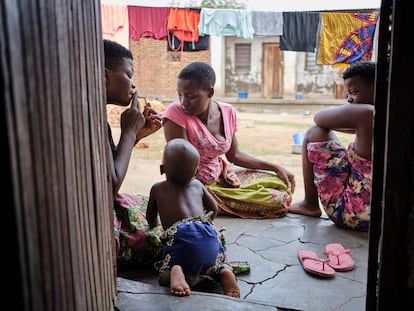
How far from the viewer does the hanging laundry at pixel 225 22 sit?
6871mm

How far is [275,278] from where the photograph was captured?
2564 millimetres

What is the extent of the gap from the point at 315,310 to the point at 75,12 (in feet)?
5.82

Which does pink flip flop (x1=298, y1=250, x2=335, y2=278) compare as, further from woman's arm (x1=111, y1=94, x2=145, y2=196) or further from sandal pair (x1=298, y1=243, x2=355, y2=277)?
woman's arm (x1=111, y1=94, x2=145, y2=196)

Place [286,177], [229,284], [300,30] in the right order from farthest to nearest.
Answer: [300,30] < [286,177] < [229,284]

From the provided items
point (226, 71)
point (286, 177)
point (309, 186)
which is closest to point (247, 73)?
point (226, 71)

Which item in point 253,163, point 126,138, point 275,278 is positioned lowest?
point 275,278

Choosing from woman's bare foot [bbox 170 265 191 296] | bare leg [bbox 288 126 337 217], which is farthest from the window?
woman's bare foot [bbox 170 265 191 296]

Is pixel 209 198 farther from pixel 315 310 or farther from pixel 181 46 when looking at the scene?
pixel 181 46

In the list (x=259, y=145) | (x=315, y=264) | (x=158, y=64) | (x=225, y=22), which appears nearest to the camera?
(x=315, y=264)

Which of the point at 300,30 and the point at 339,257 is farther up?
the point at 300,30

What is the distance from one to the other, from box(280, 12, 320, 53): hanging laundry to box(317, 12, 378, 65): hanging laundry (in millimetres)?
160

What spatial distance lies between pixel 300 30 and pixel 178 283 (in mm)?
5513

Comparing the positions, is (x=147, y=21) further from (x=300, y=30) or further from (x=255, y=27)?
(x=300, y=30)

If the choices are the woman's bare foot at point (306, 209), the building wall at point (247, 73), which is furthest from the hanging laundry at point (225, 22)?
the building wall at point (247, 73)
